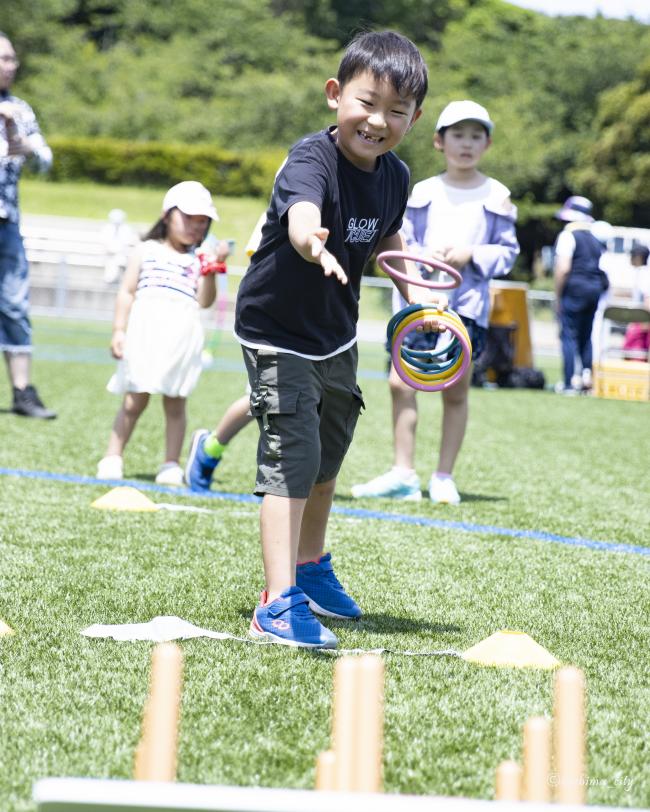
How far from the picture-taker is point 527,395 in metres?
13.3

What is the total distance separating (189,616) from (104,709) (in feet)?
2.71

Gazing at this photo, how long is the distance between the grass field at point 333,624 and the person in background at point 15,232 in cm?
100

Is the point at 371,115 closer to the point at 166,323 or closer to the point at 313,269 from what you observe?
the point at 313,269

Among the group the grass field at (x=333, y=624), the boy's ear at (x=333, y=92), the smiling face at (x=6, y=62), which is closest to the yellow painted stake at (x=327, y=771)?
the grass field at (x=333, y=624)

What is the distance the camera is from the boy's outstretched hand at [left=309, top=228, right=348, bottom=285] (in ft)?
9.30

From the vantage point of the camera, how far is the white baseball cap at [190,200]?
19.5 feet

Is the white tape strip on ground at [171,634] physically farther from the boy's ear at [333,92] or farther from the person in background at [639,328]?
the person in background at [639,328]

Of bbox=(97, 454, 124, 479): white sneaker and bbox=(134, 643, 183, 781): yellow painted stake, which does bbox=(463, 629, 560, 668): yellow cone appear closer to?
bbox=(134, 643, 183, 781): yellow painted stake

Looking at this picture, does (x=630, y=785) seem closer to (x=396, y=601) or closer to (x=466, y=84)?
(x=396, y=601)

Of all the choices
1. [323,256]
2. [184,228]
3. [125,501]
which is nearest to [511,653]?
[323,256]

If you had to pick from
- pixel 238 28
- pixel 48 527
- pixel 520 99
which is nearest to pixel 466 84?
pixel 520 99

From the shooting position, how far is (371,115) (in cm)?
325

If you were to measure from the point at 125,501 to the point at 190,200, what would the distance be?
5.31 feet

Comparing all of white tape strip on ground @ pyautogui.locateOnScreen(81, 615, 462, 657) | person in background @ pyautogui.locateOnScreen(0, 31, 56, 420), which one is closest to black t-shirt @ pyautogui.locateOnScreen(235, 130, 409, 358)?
white tape strip on ground @ pyautogui.locateOnScreen(81, 615, 462, 657)
